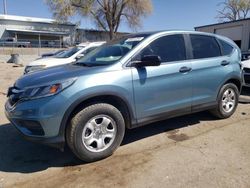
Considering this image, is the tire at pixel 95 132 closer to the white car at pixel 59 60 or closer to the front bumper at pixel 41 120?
the front bumper at pixel 41 120

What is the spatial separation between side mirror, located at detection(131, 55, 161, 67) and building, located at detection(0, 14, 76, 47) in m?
43.3

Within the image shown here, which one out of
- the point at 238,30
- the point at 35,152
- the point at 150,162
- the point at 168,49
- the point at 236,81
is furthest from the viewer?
the point at 238,30

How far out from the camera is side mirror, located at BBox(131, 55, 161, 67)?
12.3ft

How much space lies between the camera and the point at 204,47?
483cm

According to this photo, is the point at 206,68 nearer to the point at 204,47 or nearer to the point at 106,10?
the point at 204,47

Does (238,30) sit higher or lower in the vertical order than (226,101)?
higher

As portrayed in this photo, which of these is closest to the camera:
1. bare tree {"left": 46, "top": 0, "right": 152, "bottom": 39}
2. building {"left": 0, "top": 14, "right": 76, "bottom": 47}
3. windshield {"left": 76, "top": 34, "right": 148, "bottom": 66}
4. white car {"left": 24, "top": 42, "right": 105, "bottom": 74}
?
windshield {"left": 76, "top": 34, "right": 148, "bottom": 66}

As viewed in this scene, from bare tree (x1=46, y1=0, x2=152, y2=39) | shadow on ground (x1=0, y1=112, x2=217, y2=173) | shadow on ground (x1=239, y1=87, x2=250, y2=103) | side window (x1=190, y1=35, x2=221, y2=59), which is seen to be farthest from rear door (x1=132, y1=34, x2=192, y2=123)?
bare tree (x1=46, y1=0, x2=152, y2=39)

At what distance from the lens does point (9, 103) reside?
3.72 m

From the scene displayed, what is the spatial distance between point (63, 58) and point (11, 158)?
7022mm

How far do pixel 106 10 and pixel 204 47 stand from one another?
1270 inches

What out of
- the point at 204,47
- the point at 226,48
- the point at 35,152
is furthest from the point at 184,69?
the point at 35,152

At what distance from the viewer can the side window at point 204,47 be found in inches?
183

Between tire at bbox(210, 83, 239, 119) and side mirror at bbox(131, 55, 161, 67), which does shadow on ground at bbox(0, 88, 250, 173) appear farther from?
side mirror at bbox(131, 55, 161, 67)
